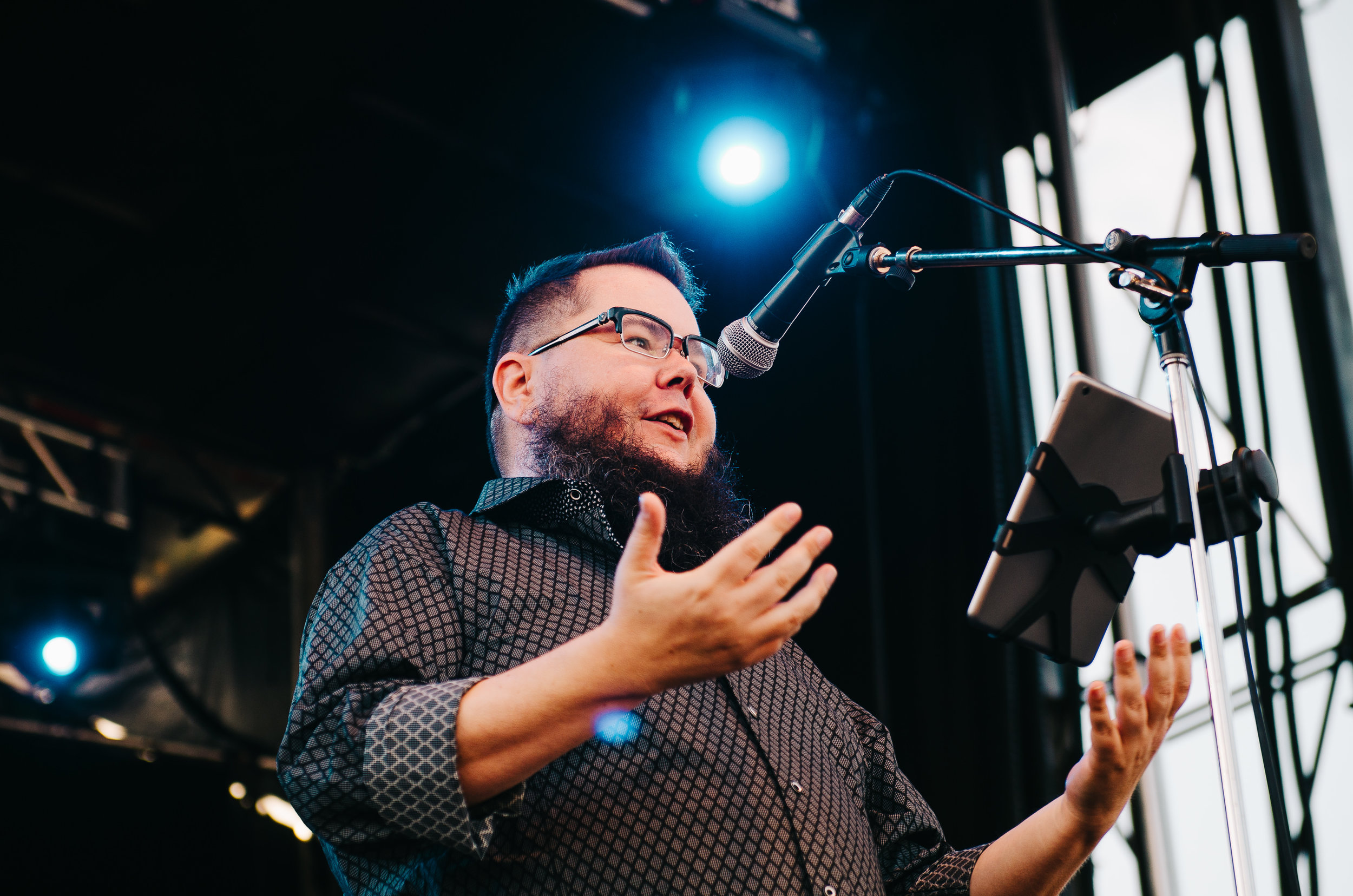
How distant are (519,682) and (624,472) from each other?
0.78 m

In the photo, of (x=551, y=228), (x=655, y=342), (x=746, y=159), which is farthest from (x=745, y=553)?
(x=551, y=228)

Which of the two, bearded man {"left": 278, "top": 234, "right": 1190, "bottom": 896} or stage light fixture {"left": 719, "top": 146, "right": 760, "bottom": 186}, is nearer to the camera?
bearded man {"left": 278, "top": 234, "right": 1190, "bottom": 896}

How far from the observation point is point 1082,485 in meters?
1.61

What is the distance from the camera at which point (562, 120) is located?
4664 millimetres

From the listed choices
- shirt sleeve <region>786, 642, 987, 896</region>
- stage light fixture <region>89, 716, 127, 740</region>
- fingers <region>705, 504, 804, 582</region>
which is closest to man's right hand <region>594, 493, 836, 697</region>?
fingers <region>705, 504, 804, 582</region>

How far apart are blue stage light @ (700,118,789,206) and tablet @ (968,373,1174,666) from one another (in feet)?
8.69

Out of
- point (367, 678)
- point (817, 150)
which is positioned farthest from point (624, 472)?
point (817, 150)

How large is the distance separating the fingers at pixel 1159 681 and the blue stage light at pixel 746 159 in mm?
2903

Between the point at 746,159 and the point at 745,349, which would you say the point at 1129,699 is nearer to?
the point at 745,349

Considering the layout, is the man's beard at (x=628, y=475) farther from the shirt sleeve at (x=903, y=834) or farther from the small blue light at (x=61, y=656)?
the small blue light at (x=61, y=656)

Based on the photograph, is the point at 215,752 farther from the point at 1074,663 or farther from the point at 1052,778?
the point at 1074,663

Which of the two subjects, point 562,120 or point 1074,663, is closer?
point 1074,663

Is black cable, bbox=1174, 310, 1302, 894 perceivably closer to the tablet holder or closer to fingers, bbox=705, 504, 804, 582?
the tablet holder

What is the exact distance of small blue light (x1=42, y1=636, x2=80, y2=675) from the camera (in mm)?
6328
